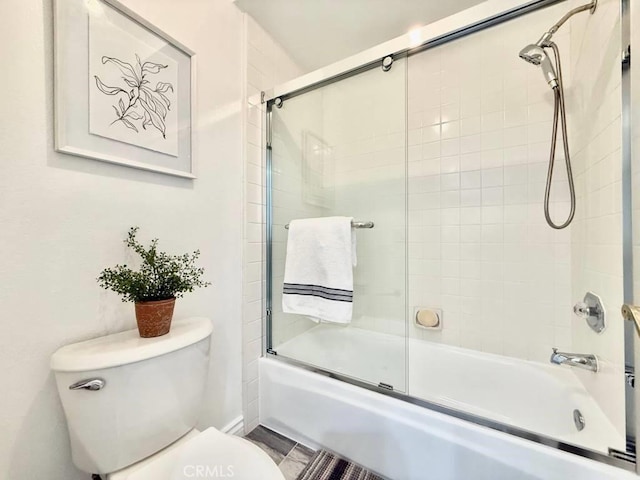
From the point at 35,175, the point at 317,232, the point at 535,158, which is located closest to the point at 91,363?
the point at 35,175

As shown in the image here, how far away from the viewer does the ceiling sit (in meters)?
1.36

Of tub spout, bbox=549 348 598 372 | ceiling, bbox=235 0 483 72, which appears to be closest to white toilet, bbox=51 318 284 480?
tub spout, bbox=549 348 598 372

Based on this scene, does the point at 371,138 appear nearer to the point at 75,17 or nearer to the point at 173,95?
the point at 173,95

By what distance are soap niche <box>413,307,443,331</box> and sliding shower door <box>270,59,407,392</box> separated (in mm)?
334

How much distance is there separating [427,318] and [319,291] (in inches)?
30.5

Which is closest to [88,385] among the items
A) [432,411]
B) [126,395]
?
[126,395]

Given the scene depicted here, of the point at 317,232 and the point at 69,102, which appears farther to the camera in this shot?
the point at 317,232

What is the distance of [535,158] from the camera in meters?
1.38

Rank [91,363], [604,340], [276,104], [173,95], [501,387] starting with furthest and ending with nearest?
[276,104] → [501,387] → [173,95] → [604,340] → [91,363]

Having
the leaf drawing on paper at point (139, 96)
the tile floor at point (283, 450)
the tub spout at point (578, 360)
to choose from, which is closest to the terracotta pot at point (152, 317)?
the leaf drawing on paper at point (139, 96)

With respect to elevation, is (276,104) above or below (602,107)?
above

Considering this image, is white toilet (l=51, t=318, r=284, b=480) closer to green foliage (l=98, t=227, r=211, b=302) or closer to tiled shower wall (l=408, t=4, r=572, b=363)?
green foliage (l=98, t=227, r=211, b=302)

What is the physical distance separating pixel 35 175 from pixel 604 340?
1.89 metres

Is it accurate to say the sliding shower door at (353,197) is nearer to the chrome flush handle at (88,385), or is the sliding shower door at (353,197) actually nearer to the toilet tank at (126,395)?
the toilet tank at (126,395)
